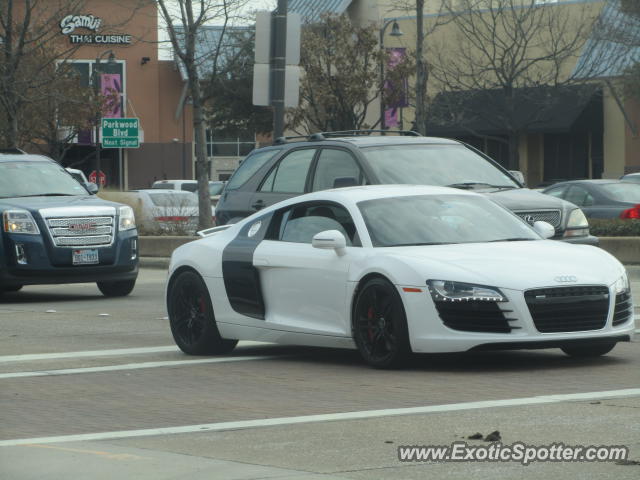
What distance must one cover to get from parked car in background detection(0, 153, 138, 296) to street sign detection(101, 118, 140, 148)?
25.7 meters

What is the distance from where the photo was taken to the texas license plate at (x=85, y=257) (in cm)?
1788

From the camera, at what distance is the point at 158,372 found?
10766mm

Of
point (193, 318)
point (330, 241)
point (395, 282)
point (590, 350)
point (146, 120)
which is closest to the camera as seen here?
point (395, 282)

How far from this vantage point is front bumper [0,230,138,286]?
1764cm

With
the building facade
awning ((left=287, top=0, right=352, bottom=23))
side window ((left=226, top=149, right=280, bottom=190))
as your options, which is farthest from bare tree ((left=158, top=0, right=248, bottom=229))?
the building facade

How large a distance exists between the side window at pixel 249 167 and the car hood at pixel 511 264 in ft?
19.8

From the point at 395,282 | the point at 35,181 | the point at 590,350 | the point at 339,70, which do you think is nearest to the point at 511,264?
the point at 395,282

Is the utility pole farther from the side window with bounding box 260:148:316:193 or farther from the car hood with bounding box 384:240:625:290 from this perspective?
the car hood with bounding box 384:240:625:290

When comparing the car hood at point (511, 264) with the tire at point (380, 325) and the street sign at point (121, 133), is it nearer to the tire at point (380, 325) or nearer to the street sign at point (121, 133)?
the tire at point (380, 325)

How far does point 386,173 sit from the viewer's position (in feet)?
48.7

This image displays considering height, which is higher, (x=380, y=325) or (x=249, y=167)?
(x=249, y=167)

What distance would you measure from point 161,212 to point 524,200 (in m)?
14.4

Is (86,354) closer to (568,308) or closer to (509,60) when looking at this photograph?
(568,308)

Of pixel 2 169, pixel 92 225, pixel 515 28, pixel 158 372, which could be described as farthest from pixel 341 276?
pixel 515 28
